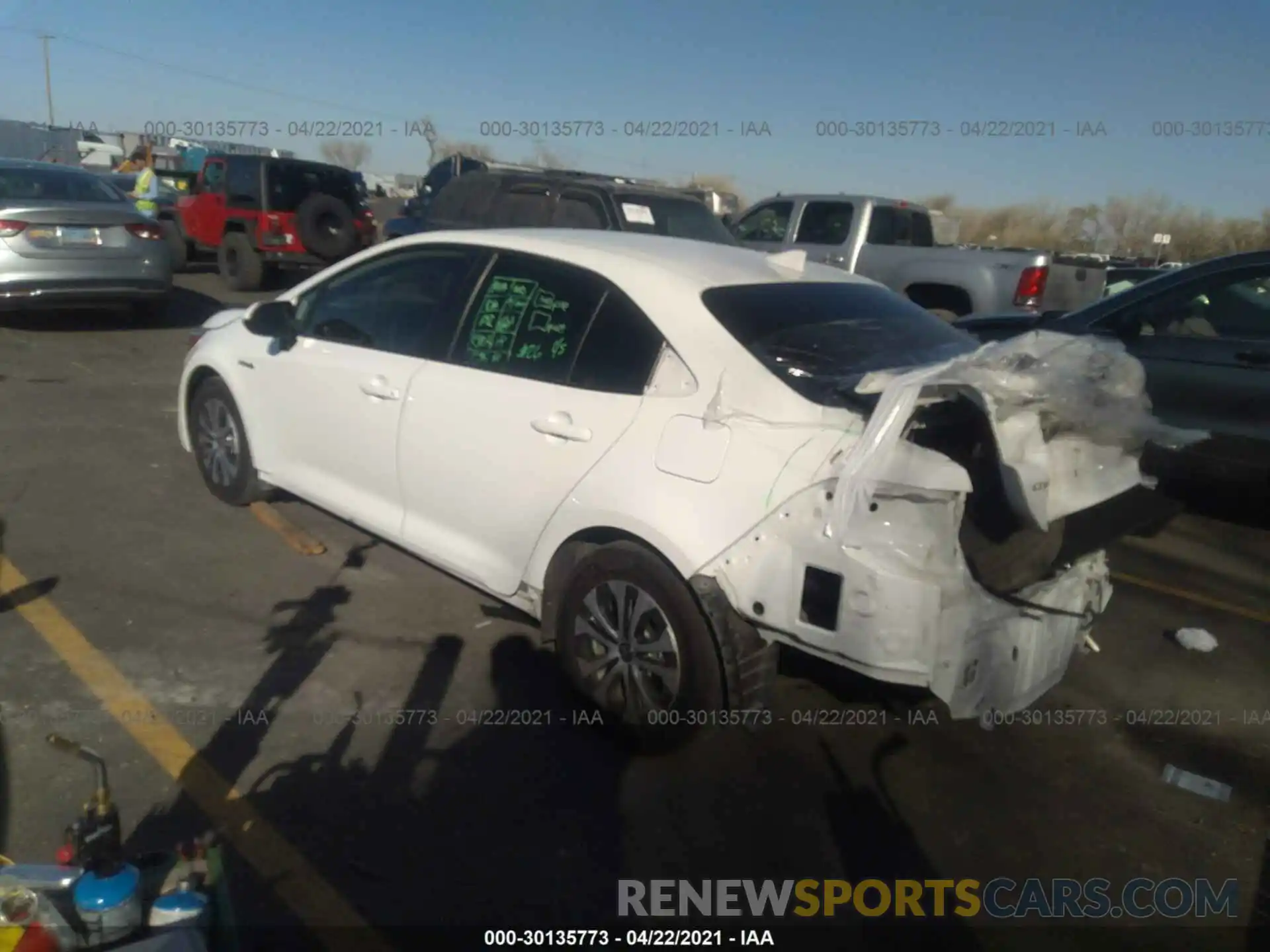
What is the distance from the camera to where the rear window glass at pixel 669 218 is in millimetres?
9914

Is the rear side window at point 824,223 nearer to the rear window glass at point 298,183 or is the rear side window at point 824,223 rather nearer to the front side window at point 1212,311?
the front side window at point 1212,311

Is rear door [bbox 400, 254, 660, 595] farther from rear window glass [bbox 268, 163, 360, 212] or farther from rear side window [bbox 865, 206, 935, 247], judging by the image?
rear window glass [bbox 268, 163, 360, 212]

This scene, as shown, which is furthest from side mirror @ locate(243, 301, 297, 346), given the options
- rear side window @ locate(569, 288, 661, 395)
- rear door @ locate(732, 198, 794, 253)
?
rear door @ locate(732, 198, 794, 253)

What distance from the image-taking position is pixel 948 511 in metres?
2.98

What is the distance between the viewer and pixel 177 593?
4598 mm

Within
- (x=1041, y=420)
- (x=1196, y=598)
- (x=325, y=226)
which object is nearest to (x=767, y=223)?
(x=325, y=226)

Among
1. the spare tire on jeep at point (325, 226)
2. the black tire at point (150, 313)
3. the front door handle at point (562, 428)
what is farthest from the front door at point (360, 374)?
the spare tire on jeep at point (325, 226)

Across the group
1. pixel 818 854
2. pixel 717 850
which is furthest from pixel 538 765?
pixel 818 854

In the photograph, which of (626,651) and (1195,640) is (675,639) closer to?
(626,651)

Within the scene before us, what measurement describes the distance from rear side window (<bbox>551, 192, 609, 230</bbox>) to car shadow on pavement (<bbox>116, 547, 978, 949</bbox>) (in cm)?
669

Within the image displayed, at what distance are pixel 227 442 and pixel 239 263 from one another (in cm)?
970

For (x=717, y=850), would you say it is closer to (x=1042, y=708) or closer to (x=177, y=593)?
(x=1042, y=708)

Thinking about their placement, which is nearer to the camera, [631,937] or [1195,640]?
[631,937]

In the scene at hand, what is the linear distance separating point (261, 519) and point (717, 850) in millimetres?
3390
